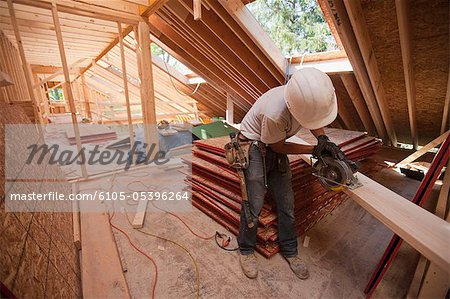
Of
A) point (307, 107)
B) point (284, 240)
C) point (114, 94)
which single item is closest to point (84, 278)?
point (284, 240)

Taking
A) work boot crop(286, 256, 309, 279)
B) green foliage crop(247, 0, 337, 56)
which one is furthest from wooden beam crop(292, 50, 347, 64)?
green foliage crop(247, 0, 337, 56)

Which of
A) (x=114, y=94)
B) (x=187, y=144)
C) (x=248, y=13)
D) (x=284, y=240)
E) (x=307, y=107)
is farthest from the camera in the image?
(x=114, y=94)

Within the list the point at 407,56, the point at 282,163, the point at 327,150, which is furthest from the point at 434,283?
the point at 407,56

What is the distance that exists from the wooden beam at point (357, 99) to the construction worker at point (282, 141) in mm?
1993

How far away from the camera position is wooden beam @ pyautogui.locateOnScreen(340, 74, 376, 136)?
10.2 ft

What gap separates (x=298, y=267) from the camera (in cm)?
171

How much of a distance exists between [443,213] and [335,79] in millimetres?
2327

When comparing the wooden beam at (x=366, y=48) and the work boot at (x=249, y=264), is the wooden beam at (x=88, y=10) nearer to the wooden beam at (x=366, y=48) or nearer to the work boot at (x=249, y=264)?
the wooden beam at (x=366, y=48)

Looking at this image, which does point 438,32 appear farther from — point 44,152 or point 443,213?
point 44,152

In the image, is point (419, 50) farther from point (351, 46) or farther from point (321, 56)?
point (321, 56)

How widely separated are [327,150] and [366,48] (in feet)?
5.70

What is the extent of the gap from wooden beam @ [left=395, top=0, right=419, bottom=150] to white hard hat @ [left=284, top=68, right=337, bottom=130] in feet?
4.22

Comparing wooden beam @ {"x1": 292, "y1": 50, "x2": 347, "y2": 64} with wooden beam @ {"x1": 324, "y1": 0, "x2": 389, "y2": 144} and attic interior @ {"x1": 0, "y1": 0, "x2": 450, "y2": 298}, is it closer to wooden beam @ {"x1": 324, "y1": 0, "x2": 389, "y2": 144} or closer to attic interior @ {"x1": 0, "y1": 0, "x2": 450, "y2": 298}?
attic interior @ {"x1": 0, "y1": 0, "x2": 450, "y2": 298}

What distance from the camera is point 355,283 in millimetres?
1629
